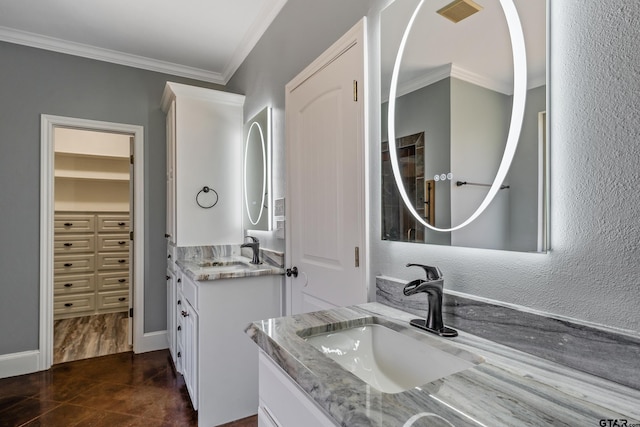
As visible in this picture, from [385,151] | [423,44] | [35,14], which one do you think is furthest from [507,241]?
[35,14]

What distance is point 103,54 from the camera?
2947 millimetres

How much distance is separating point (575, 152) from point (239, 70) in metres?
2.92

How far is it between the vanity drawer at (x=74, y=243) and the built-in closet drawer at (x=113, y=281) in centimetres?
38

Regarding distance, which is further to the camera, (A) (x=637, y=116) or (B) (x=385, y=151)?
(B) (x=385, y=151)

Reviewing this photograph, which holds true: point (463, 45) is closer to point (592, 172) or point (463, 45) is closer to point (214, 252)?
point (592, 172)

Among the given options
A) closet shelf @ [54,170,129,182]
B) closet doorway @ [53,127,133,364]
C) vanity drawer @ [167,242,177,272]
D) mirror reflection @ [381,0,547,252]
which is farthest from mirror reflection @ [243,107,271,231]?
closet shelf @ [54,170,129,182]

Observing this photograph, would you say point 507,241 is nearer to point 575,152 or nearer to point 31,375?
point 575,152

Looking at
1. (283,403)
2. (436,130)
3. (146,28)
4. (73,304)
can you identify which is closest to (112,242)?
(73,304)

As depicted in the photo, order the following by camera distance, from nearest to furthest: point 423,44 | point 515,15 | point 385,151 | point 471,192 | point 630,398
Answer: point 630,398 → point 515,15 → point 471,192 → point 423,44 → point 385,151

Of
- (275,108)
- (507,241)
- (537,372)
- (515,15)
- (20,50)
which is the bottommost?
(537,372)

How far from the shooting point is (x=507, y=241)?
859 mm

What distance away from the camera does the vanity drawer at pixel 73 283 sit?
399 cm

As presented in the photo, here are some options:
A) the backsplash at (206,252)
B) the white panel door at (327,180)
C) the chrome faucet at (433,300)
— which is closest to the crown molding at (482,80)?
the white panel door at (327,180)

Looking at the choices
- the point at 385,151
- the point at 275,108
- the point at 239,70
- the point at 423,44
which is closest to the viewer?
the point at 423,44
